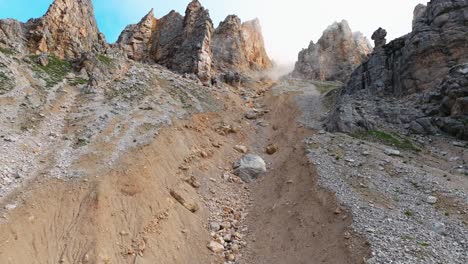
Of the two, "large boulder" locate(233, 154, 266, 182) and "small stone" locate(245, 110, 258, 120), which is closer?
"large boulder" locate(233, 154, 266, 182)

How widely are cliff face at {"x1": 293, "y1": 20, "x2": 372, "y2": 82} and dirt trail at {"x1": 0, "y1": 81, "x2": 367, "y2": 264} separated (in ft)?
234

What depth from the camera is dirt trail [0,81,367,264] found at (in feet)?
68.4

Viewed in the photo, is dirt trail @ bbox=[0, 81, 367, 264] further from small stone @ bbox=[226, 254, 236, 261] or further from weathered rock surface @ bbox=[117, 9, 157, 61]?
weathered rock surface @ bbox=[117, 9, 157, 61]

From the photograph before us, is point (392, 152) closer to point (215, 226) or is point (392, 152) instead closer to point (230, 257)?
point (215, 226)

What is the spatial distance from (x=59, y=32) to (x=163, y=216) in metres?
40.5

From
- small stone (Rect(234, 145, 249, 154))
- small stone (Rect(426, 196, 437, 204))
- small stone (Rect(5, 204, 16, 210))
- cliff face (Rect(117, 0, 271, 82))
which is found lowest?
small stone (Rect(426, 196, 437, 204))

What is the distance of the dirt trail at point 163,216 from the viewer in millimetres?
20844

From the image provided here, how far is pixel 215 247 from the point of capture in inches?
953

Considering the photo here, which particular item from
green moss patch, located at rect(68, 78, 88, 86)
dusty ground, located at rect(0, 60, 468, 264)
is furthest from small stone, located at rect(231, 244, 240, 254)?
green moss patch, located at rect(68, 78, 88, 86)

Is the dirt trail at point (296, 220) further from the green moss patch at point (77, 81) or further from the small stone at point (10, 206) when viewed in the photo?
the green moss patch at point (77, 81)

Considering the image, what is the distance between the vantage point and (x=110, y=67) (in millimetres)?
49438

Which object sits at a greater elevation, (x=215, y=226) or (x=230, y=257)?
(x=215, y=226)

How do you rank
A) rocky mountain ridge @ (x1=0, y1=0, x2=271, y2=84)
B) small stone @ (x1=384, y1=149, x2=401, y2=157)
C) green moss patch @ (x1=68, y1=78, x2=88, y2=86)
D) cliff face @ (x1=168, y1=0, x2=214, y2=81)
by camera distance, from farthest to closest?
cliff face @ (x1=168, y1=0, x2=214, y2=81)
rocky mountain ridge @ (x1=0, y1=0, x2=271, y2=84)
green moss patch @ (x1=68, y1=78, x2=88, y2=86)
small stone @ (x1=384, y1=149, x2=401, y2=157)

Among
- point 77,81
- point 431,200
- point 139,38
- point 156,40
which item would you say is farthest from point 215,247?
point 139,38
